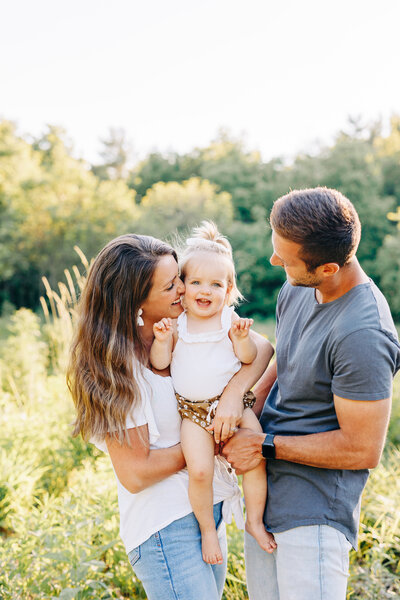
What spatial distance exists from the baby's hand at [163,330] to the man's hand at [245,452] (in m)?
0.49

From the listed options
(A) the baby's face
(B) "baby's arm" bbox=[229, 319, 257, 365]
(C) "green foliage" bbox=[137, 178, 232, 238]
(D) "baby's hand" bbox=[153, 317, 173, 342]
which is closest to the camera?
(D) "baby's hand" bbox=[153, 317, 173, 342]

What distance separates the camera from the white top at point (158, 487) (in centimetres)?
179

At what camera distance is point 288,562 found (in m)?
1.86

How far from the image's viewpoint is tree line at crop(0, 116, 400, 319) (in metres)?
16.5

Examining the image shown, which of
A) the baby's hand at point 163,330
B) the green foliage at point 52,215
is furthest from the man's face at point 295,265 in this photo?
the green foliage at point 52,215

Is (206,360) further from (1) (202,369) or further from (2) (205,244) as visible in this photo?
(2) (205,244)

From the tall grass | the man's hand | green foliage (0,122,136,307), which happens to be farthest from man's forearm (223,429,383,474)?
green foliage (0,122,136,307)

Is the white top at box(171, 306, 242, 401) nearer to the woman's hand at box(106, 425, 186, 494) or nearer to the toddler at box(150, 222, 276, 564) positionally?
the toddler at box(150, 222, 276, 564)

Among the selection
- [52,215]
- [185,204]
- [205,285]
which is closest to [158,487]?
[205,285]

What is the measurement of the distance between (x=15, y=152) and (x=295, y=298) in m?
17.5

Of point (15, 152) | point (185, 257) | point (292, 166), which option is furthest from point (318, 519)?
point (292, 166)

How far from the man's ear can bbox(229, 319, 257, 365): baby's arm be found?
1.31 ft

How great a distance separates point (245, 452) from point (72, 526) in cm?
143

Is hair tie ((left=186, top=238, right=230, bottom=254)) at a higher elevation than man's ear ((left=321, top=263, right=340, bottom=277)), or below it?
higher
